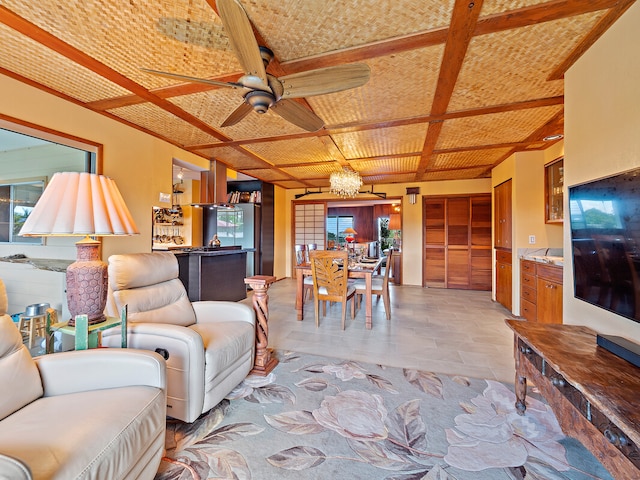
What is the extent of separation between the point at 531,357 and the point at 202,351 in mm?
1960

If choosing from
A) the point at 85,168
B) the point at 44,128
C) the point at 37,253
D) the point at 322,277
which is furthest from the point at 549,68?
the point at 37,253

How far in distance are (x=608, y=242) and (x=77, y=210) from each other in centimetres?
283

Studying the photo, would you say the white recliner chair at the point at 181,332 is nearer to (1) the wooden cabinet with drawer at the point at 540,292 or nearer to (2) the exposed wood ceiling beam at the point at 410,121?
(2) the exposed wood ceiling beam at the point at 410,121

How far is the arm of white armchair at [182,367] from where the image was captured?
154cm

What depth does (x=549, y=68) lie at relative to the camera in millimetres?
2016

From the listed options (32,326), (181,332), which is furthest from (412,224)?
(32,326)

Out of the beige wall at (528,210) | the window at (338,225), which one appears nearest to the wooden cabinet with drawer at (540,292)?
the beige wall at (528,210)

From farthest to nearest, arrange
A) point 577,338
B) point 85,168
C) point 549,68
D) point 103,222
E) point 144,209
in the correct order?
point 144,209 → point 85,168 → point 549,68 → point 577,338 → point 103,222

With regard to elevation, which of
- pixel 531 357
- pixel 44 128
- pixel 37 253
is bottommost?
pixel 531 357

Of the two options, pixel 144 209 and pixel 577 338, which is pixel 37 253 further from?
pixel 577 338

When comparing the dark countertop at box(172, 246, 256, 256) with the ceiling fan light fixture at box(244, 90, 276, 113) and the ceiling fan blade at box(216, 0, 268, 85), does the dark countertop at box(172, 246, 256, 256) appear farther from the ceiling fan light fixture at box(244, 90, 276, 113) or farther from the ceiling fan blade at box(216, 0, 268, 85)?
the ceiling fan blade at box(216, 0, 268, 85)

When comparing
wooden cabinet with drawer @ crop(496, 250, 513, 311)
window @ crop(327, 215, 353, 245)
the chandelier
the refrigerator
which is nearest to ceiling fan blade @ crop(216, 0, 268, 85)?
the chandelier

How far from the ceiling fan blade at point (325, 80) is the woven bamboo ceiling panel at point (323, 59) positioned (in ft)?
0.04

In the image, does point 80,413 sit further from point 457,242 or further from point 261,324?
point 457,242
